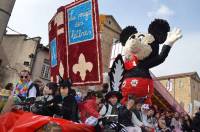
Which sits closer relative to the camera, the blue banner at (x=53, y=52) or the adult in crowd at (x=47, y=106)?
the adult in crowd at (x=47, y=106)

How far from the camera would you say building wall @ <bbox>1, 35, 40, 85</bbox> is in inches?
870

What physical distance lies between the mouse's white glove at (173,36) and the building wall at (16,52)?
16.6 m

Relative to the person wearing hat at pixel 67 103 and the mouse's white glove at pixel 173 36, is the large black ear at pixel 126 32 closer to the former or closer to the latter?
the mouse's white glove at pixel 173 36

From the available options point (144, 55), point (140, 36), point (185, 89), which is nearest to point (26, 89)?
point (144, 55)

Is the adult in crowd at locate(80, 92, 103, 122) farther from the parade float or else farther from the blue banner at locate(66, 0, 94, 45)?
the blue banner at locate(66, 0, 94, 45)

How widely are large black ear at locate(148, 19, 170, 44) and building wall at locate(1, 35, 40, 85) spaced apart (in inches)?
642

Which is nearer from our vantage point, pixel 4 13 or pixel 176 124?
pixel 4 13

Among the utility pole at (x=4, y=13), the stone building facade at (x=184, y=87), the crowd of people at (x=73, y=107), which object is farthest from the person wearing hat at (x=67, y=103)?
the stone building facade at (x=184, y=87)

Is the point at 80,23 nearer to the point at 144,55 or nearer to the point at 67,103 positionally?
the point at 67,103

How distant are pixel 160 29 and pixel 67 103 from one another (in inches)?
122

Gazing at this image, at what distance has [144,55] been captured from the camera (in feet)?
22.2

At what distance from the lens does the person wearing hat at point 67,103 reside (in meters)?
4.70

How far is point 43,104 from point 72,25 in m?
1.90

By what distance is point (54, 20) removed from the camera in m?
6.88
